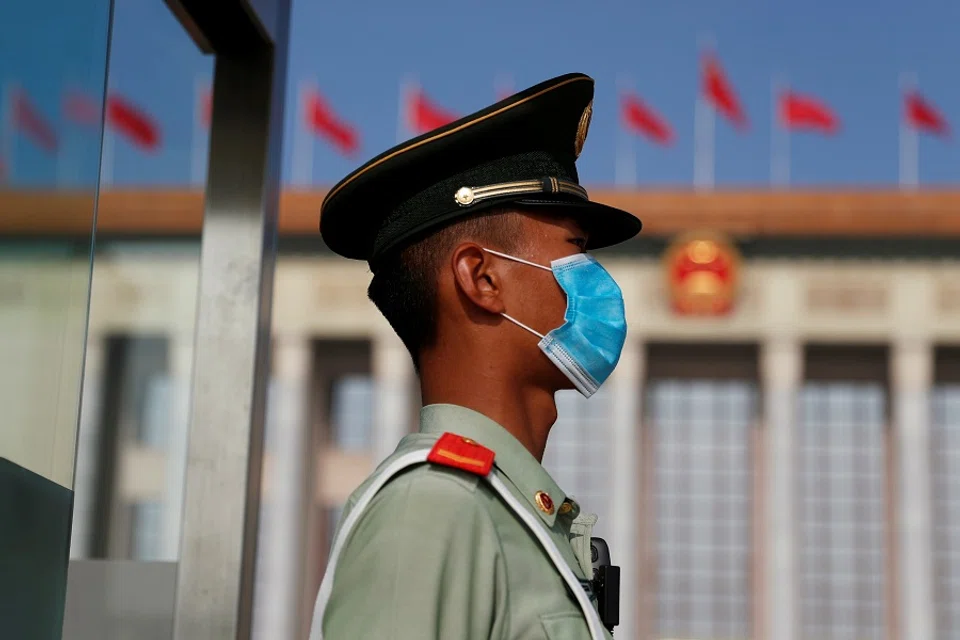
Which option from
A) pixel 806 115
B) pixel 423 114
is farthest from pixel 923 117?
pixel 423 114

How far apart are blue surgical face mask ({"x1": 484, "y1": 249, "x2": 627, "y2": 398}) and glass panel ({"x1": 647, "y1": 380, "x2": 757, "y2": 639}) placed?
90.7 feet

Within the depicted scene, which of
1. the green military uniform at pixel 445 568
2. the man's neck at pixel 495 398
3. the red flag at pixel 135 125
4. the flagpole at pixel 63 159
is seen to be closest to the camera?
the green military uniform at pixel 445 568

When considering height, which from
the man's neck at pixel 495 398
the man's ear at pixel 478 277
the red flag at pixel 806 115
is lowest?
the man's neck at pixel 495 398

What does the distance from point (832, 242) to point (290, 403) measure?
12.7 m

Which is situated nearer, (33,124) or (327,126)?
(33,124)

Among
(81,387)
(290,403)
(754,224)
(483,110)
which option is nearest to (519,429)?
(483,110)

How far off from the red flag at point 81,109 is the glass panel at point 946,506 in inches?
1098

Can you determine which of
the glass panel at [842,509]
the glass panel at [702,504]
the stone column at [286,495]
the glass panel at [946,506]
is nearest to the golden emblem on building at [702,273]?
the glass panel at [702,504]

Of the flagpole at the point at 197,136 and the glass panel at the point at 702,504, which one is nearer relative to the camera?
the flagpole at the point at 197,136

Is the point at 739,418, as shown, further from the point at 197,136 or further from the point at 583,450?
the point at 197,136

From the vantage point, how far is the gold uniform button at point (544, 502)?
6.47ft

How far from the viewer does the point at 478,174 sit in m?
2.11

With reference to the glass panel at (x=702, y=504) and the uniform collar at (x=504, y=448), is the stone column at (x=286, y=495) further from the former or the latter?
the uniform collar at (x=504, y=448)

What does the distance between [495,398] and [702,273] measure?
26.0m
